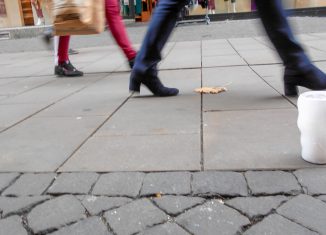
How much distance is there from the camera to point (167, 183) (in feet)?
5.66

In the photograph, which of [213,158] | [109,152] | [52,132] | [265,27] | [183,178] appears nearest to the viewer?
[183,178]

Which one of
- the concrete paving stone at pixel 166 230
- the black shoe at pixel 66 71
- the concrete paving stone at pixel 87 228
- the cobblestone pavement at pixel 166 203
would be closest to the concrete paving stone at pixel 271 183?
the cobblestone pavement at pixel 166 203

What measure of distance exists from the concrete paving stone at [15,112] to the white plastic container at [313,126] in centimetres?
192

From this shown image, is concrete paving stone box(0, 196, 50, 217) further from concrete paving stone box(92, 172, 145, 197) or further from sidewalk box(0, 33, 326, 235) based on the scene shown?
concrete paving stone box(92, 172, 145, 197)

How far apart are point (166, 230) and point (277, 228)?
0.37 m

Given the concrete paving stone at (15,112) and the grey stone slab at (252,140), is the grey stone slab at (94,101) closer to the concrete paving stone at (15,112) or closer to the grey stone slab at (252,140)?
the concrete paving stone at (15,112)

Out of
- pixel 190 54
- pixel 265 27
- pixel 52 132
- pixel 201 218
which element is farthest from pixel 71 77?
pixel 201 218

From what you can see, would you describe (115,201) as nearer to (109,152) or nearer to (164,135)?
(109,152)

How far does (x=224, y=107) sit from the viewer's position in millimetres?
2840

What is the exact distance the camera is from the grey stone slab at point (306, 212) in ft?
4.52

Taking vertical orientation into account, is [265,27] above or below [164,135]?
above

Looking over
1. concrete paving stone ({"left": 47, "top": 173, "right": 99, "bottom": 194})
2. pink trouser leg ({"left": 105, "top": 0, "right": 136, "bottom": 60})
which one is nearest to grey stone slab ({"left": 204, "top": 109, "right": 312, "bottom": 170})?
concrete paving stone ({"left": 47, "top": 173, "right": 99, "bottom": 194})

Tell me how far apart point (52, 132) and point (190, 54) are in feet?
12.8

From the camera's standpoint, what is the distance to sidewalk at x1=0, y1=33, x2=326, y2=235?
4.83ft
